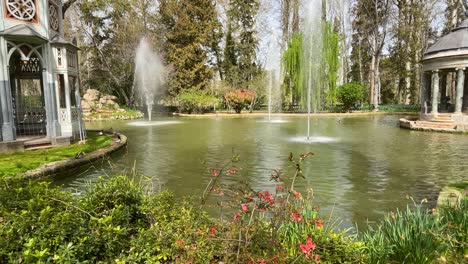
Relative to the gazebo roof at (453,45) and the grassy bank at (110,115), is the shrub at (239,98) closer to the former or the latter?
the grassy bank at (110,115)

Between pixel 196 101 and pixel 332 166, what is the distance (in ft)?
90.0

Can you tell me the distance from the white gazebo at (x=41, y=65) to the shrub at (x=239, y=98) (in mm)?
21853

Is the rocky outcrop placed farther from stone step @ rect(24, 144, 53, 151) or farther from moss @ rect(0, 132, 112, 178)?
moss @ rect(0, 132, 112, 178)

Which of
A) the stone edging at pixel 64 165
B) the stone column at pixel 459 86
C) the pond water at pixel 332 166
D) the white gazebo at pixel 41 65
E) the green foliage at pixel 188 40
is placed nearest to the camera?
the pond water at pixel 332 166

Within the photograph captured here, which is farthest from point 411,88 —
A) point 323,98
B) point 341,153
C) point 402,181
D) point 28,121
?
point 28,121

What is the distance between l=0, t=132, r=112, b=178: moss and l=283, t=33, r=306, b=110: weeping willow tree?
2687 centimetres

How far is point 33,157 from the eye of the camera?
9.87m

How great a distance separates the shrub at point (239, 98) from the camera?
34969 millimetres

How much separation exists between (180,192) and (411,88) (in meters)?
44.6

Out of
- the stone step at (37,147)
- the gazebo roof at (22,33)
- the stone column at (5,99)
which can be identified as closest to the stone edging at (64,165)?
the stone step at (37,147)

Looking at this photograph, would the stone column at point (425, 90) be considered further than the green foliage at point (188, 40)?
No

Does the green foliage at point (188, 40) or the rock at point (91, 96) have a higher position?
the green foliage at point (188, 40)

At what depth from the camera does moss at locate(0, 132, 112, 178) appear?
8.27 m

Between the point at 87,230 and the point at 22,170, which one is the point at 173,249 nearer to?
Answer: the point at 87,230
